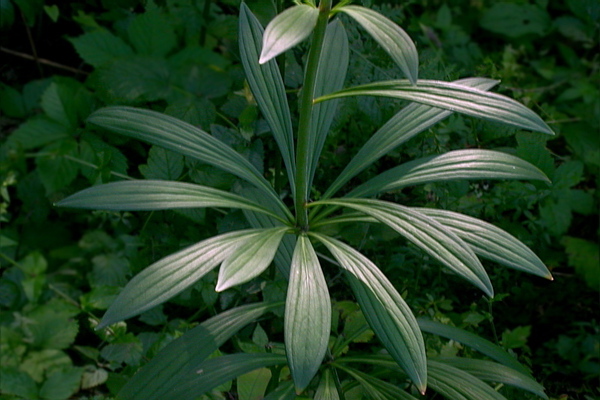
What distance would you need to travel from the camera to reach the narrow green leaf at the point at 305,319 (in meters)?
1.00

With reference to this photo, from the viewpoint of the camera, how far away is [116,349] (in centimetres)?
165

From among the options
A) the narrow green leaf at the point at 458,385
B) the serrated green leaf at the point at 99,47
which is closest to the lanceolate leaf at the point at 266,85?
the narrow green leaf at the point at 458,385

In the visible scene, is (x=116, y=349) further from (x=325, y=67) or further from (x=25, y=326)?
(x=325, y=67)

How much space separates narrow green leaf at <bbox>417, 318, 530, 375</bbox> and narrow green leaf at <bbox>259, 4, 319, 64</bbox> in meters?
0.78

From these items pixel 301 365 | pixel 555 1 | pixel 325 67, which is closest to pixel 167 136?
pixel 325 67

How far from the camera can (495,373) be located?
1.37m

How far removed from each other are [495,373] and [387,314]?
40 centimetres

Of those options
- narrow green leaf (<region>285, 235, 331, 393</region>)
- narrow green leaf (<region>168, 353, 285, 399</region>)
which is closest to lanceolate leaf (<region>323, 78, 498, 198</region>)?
narrow green leaf (<region>285, 235, 331, 393</region>)

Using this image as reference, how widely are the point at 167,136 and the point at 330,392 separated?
660mm

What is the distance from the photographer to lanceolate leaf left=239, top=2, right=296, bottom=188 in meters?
1.40

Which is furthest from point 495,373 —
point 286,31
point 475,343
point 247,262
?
point 286,31

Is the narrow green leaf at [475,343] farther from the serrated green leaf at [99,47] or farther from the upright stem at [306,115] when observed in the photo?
the serrated green leaf at [99,47]

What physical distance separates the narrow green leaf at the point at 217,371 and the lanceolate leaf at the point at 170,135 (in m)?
0.38

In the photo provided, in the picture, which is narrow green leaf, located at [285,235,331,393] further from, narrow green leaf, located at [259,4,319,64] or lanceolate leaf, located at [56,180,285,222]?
narrow green leaf, located at [259,4,319,64]
